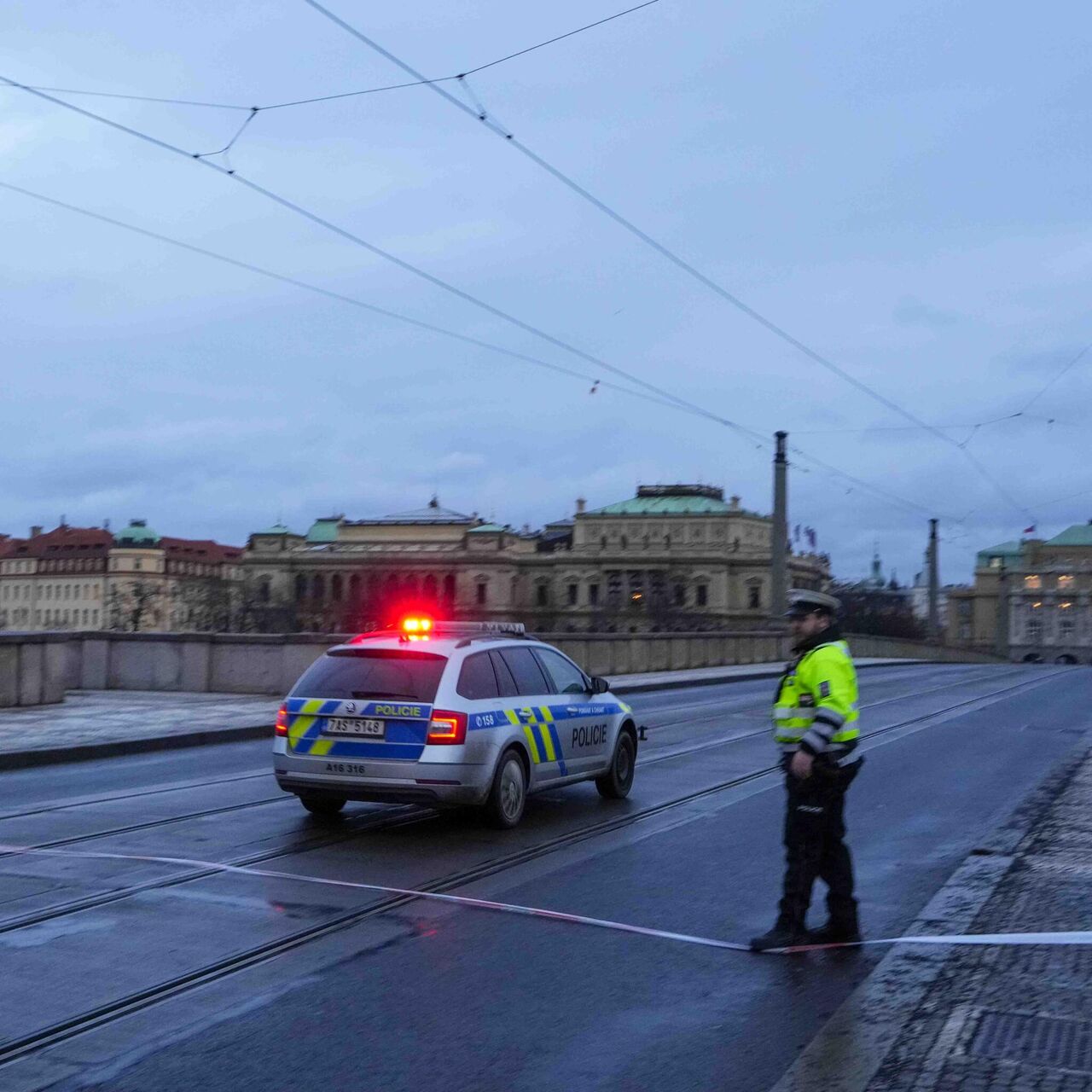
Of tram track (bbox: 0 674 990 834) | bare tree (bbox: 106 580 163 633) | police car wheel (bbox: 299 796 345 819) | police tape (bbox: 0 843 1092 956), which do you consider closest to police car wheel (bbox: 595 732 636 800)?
police car wheel (bbox: 299 796 345 819)

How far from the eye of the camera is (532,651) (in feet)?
40.2

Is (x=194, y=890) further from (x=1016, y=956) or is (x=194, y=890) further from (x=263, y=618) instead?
(x=263, y=618)

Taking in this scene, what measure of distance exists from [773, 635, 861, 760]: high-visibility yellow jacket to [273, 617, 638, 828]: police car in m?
3.89

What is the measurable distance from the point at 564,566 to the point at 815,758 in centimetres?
12934

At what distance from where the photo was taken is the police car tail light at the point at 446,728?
1045 cm

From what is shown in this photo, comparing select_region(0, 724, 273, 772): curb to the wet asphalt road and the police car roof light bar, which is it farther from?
the police car roof light bar

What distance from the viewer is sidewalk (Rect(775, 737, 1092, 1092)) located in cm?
511

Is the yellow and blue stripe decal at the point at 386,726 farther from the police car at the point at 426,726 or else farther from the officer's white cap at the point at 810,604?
the officer's white cap at the point at 810,604

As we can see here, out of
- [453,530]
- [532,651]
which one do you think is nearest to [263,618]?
[453,530]

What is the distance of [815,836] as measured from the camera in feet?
22.8

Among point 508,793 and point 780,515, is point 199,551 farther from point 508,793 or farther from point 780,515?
point 508,793

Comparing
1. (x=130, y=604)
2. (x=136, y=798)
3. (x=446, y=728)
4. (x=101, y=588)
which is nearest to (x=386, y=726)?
(x=446, y=728)

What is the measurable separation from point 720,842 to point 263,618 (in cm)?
7485

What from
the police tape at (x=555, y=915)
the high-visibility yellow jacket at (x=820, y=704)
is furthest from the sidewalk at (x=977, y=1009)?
the high-visibility yellow jacket at (x=820, y=704)
